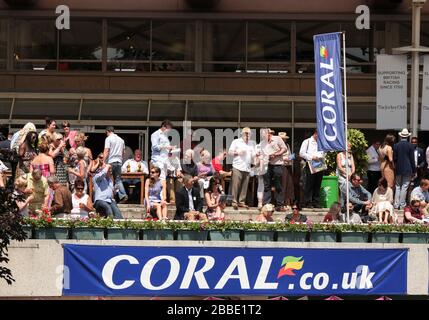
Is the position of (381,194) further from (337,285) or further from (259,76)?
(259,76)

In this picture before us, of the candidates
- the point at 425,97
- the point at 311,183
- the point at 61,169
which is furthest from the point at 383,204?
the point at 425,97

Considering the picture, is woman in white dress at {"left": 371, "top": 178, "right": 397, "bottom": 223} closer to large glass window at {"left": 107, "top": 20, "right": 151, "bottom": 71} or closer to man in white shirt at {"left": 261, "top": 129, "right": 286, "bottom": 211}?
man in white shirt at {"left": 261, "top": 129, "right": 286, "bottom": 211}

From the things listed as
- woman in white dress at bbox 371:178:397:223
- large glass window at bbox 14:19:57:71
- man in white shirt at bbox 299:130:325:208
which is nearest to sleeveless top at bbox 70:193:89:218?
man in white shirt at bbox 299:130:325:208

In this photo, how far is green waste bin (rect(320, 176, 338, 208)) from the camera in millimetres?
23391

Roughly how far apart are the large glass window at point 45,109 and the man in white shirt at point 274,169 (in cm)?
872

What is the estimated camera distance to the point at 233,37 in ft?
104

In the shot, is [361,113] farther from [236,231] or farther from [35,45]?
[236,231]

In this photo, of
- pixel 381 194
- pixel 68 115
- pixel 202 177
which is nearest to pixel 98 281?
pixel 202 177

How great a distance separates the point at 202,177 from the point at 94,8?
32.8ft

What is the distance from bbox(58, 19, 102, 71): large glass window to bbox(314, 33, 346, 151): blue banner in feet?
33.0

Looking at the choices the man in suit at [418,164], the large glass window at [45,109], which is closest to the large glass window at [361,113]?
the man in suit at [418,164]

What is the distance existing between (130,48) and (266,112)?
3.95m

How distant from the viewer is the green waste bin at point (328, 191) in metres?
23.4

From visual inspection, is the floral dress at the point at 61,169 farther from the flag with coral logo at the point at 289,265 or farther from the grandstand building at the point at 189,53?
the grandstand building at the point at 189,53
